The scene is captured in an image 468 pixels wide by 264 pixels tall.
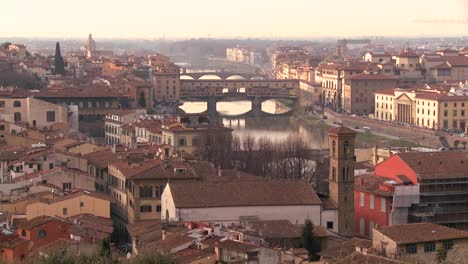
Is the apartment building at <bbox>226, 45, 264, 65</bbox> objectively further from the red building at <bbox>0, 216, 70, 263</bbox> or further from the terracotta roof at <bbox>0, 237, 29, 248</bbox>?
the terracotta roof at <bbox>0, 237, 29, 248</bbox>

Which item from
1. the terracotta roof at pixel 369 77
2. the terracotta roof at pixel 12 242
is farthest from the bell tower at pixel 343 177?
the terracotta roof at pixel 369 77

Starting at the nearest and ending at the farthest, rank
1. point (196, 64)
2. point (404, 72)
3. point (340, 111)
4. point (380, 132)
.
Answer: point (380, 132) < point (340, 111) < point (404, 72) < point (196, 64)

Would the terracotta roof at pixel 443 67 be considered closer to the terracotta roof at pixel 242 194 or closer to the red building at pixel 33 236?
the terracotta roof at pixel 242 194

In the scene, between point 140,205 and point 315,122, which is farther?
point 315,122

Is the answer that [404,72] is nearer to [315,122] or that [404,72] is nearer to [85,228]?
[315,122]

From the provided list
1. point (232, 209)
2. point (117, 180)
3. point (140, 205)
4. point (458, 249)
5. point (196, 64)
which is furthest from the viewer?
point (196, 64)

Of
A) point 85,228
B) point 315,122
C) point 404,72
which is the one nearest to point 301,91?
point 404,72

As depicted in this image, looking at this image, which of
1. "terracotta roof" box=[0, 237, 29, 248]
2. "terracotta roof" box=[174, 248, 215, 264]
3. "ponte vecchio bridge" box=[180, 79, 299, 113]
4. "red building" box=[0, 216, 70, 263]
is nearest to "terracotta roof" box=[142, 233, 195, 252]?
"terracotta roof" box=[174, 248, 215, 264]

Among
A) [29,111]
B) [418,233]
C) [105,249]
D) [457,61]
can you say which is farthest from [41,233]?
[457,61]
